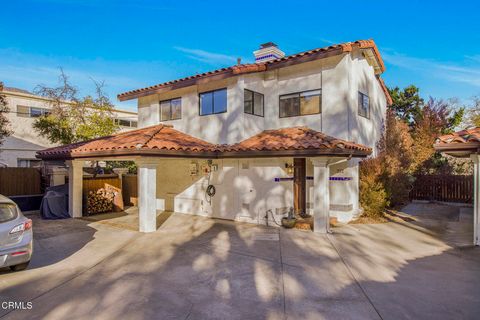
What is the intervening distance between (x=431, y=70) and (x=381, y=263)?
17.8m

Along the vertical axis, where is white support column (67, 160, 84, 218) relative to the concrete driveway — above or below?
above

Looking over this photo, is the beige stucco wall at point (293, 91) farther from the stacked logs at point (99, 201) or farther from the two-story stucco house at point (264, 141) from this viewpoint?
the stacked logs at point (99, 201)

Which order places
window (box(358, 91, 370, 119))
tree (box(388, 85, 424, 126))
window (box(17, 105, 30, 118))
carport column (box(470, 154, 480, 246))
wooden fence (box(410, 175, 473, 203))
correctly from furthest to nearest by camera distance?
1. tree (box(388, 85, 424, 126))
2. window (box(17, 105, 30, 118))
3. wooden fence (box(410, 175, 473, 203))
4. window (box(358, 91, 370, 119))
5. carport column (box(470, 154, 480, 246))

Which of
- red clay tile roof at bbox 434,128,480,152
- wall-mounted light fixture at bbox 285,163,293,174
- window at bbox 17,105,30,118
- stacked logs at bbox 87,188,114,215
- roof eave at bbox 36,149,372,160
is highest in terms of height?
window at bbox 17,105,30,118

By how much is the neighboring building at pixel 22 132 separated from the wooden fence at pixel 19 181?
26.8 ft

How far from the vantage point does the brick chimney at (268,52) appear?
46.9 feet

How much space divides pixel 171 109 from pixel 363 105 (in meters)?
9.02

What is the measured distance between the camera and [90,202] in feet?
45.3

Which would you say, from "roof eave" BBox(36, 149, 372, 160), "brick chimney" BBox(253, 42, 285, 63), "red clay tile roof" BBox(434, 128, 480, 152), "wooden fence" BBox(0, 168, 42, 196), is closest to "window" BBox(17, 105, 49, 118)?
"wooden fence" BBox(0, 168, 42, 196)

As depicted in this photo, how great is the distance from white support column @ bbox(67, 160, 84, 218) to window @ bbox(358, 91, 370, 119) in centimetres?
1228

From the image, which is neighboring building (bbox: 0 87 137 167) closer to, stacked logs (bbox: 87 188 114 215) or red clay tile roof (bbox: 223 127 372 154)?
stacked logs (bbox: 87 188 114 215)

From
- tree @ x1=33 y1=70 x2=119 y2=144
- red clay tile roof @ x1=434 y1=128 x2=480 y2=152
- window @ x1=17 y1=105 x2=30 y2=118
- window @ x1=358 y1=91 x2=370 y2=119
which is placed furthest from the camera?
window @ x1=17 y1=105 x2=30 y2=118

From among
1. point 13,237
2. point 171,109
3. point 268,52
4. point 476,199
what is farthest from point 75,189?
point 476,199

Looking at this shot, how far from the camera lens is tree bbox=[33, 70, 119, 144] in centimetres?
1705
